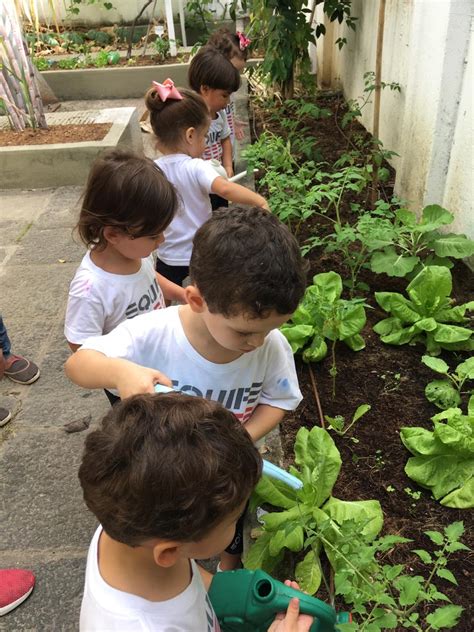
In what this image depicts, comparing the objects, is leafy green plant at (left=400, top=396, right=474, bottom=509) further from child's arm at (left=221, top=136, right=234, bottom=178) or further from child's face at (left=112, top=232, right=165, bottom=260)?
child's arm at (left=221, top=136, right=234, bottom=178)

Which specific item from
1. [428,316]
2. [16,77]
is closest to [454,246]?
[428,316]

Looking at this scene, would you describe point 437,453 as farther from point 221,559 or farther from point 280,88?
point 280,88

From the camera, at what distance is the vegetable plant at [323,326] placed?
264cm

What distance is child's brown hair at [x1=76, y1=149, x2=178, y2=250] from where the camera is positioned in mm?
1838

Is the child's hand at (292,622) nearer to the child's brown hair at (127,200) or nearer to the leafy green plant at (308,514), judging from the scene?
the leafy green plant at (308,514)

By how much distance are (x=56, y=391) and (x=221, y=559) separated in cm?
142

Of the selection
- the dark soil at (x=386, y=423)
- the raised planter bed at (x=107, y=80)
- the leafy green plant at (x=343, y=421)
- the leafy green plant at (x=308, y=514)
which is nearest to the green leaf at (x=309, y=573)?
the leafy green plant at (x=308, y=514)

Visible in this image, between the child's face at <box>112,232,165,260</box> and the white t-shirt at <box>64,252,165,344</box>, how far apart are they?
0.30 ft

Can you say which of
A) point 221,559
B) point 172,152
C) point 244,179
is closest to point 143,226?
point 172,152

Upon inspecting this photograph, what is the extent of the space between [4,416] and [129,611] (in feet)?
6.75

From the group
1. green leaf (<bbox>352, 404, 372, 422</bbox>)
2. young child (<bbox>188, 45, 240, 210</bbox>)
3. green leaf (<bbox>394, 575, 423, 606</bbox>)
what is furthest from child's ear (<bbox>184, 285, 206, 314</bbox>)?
young child (<bbox>188, 45, 240, 210</bbox>)

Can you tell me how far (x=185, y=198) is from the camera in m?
2.78

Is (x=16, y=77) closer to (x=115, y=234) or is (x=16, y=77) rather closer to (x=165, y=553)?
(x=115, y=234)

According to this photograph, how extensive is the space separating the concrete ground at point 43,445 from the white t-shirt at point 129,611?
1.10 m
